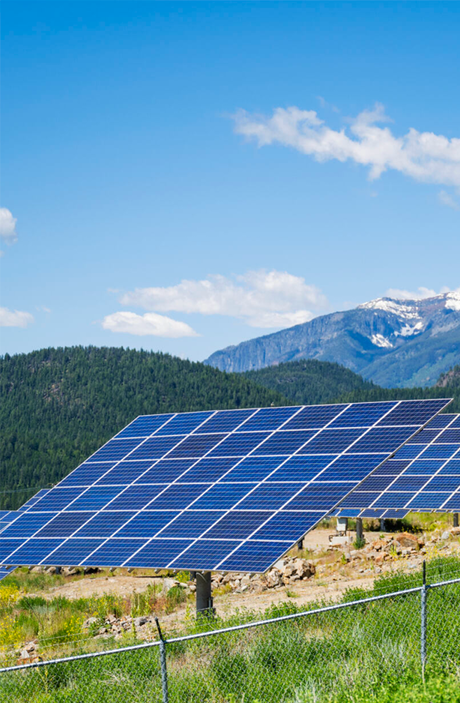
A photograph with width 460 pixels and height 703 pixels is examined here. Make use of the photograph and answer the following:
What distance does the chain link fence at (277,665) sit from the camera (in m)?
12.1

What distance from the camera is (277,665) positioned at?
13.5 metres

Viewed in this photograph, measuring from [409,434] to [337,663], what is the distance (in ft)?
24.1

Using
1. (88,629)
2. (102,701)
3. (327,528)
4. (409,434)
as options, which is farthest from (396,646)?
(327,528)

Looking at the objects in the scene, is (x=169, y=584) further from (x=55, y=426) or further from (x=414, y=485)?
(x=55, y=426)

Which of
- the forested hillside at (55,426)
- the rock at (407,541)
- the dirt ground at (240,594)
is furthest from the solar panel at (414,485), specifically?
the forested hillside at (55,426)

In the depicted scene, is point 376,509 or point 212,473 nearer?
point 212,473

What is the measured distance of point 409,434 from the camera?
1898cm

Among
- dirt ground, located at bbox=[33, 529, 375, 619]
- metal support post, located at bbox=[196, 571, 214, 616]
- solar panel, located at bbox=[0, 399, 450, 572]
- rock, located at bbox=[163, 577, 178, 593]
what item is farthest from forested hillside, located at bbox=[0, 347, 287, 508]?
metal support post, located at bbox=[196, 571, 214, 616]

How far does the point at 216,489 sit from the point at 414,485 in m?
20.5

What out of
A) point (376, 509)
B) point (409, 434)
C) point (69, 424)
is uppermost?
point (69, 424)

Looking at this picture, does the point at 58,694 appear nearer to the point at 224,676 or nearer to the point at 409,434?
the point at 224,676

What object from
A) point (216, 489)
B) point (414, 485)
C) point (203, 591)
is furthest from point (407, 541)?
point (203, 591)

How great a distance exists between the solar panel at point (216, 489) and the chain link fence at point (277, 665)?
1738 millimetres

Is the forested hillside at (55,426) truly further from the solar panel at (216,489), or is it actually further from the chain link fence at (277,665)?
the chain link fence at (277,665)
